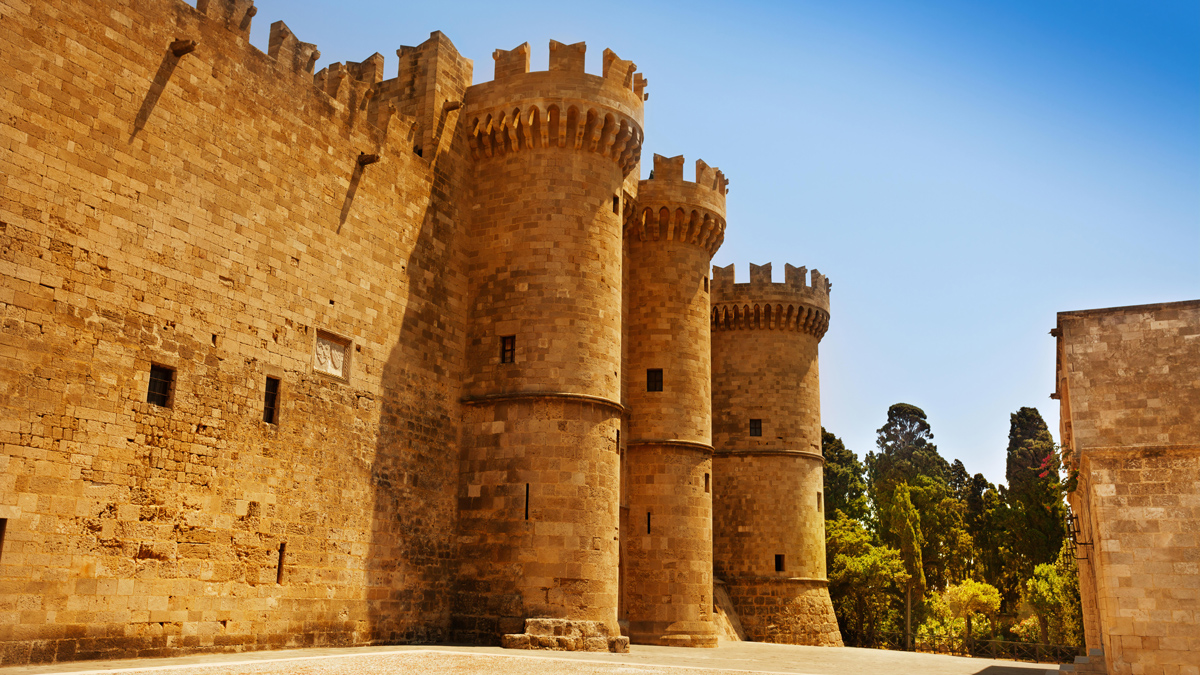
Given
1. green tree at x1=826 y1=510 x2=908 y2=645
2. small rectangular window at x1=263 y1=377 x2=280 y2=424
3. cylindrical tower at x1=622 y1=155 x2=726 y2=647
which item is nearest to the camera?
small rectangular window at x1=263 y1=377 x2=280 y2=424

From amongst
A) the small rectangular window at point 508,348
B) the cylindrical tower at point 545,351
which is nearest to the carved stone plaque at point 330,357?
the cylindrical tower at point 545,351

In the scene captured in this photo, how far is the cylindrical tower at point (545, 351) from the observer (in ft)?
55.6

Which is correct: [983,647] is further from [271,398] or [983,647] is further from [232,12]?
[232,12]

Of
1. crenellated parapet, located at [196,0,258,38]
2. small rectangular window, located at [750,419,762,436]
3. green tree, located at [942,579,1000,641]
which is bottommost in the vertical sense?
green tree, located at [942,579,1000,641]

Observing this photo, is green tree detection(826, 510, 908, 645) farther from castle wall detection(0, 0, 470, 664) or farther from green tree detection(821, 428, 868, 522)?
castle wall detection(0, 0, 470, 664)

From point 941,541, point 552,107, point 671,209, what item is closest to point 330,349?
point 552,107

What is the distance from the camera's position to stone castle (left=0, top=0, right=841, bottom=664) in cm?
1136

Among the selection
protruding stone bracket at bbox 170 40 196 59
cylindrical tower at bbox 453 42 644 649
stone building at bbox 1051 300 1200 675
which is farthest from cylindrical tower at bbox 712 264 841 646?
protruding stone bracket at bbox 170 40 196 59

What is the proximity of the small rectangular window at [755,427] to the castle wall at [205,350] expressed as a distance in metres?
14.3

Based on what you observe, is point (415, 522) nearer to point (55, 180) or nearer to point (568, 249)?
point (568, 249)

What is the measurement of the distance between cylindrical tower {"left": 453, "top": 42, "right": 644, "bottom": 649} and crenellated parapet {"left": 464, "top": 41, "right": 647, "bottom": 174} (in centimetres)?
3

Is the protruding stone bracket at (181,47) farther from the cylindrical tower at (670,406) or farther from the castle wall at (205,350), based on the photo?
the cylindrical tower at (670,406)

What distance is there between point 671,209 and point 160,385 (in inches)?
608

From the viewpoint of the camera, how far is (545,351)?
59.5 feet
